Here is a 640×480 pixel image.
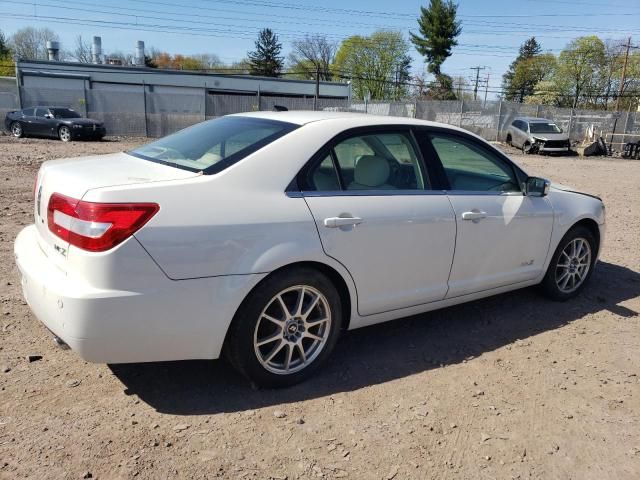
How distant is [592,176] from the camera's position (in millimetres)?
16328

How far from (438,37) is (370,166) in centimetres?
6960

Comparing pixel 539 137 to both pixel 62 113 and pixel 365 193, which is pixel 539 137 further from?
pixel 365 193

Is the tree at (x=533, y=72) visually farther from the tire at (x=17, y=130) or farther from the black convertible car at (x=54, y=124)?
the tire at (x=17, y=130)

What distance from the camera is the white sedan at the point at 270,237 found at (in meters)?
2.57

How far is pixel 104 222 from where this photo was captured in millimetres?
2510

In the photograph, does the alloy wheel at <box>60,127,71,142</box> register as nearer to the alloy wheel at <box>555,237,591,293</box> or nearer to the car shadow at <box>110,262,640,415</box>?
the car shadow at <box>110,262,640,415</box>

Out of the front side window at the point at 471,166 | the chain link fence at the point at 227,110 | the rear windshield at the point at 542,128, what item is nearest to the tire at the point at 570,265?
the front side window at the point at 471,166

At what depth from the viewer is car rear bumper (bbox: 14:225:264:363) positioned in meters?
2.52

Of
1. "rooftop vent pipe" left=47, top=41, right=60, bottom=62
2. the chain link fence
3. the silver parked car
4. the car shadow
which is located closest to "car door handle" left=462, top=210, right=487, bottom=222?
the car shadow

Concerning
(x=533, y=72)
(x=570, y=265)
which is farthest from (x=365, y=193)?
(x=533, y=72)

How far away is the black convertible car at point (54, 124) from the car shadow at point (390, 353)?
1984 centimetres

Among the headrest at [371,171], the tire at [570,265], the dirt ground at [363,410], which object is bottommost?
the dirt ground at [363,410]

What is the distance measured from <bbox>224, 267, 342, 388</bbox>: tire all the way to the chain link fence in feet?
62.7

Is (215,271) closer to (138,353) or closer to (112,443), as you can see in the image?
(138,353)
